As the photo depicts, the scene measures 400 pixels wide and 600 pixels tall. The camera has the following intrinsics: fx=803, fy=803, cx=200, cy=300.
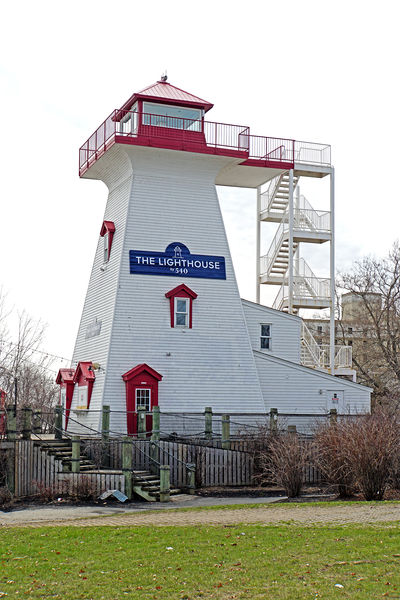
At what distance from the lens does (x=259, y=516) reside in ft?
54.4

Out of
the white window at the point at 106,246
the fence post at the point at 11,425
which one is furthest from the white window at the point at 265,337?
the fence post at the point at 11,425

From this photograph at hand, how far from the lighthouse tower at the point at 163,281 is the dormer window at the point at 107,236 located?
4 centimetres

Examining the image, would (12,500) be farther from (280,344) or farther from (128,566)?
(280,344)

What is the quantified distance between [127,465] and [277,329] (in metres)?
12.8

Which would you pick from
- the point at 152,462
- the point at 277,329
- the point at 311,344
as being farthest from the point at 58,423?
the point at 311,344

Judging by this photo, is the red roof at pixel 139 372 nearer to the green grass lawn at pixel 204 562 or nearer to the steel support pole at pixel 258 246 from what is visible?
the steel support pole at pixel 258 246

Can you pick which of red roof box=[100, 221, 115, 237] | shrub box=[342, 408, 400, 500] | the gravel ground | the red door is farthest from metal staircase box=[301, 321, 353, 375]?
the gravel ground

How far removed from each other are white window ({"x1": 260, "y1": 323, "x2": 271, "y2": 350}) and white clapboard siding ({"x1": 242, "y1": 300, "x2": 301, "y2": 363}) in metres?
0.13

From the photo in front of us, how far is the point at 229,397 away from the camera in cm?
2981

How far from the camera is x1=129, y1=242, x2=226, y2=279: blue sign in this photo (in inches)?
1168

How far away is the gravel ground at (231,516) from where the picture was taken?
15727 mm

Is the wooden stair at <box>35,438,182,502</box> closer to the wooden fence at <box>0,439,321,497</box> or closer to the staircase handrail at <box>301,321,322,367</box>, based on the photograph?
the wooden fence at <box>0,439,321,497</box>

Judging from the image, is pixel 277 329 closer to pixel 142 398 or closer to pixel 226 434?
pixel 142 398

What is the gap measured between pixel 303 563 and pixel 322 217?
25.4m
